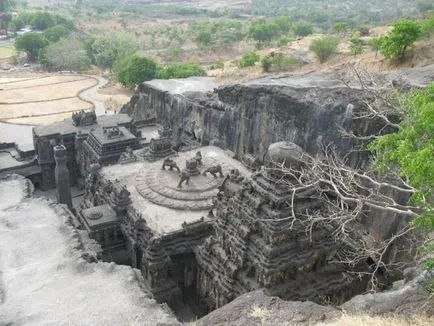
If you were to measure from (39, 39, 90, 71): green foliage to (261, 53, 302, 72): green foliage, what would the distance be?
157ft

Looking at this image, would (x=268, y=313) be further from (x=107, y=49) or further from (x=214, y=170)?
(x=107, y=49)

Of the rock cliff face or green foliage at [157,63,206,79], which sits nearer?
the rock cliff face

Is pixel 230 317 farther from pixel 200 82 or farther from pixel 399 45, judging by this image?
pixel 200 82

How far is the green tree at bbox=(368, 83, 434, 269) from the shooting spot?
1105 cm

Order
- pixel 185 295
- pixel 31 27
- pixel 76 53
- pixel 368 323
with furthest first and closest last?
pixel 31 27, pixel 76 53, pixel 185 295, pixel 368 323

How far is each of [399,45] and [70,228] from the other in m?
26.4

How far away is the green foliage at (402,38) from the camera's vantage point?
32.9 m

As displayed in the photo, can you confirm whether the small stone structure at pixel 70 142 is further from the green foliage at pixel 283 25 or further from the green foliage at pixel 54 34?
the green foliage at pixel 283 25

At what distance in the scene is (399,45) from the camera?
3331cm

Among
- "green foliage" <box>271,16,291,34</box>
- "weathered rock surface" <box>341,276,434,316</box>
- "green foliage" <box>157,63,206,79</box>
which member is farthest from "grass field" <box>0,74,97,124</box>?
"weathered rock surface" <box>341,276,434,316</box>

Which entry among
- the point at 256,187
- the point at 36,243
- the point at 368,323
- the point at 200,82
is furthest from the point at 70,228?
the point at 200,82

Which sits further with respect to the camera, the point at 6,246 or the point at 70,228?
the point at 70,228

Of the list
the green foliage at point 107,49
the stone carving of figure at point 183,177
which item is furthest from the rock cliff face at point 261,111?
the green foliage at point 107,49

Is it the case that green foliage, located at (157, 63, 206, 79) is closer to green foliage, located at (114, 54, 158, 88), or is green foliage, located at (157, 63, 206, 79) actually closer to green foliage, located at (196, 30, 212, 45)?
green foliage, located at (114, 54, 158, 88)
